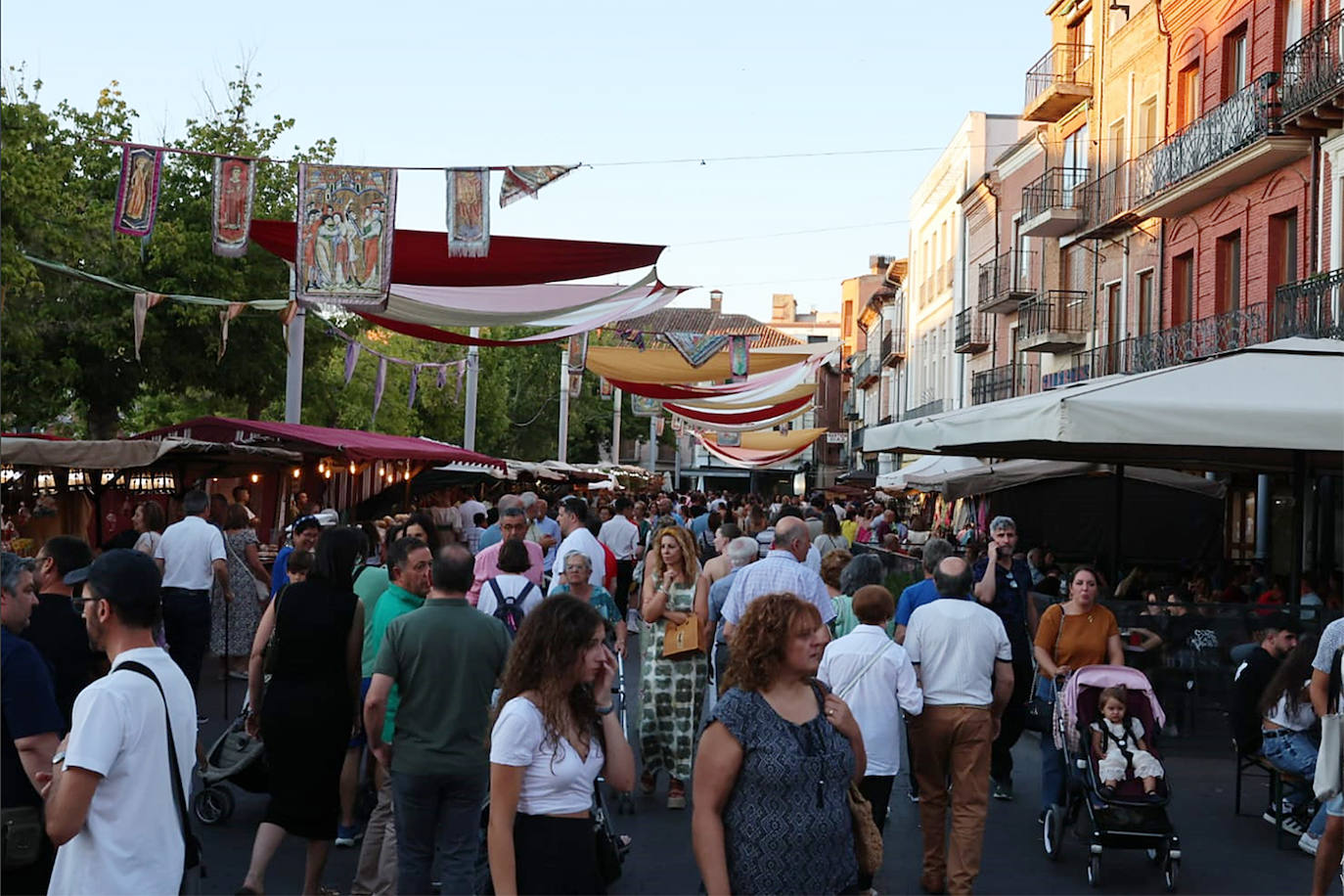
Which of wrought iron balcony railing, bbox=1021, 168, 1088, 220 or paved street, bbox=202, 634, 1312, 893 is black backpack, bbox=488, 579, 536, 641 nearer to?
paved street, bbox=202, 634, 1312, 893

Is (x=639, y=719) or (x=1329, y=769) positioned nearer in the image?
(x=1329, y=769)

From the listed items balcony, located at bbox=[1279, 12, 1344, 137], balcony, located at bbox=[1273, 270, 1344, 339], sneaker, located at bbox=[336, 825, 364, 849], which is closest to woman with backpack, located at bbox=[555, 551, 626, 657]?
sneaker, located at bbox=[336, 825, 364, 849]

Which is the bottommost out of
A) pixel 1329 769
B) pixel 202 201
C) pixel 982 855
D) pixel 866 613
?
pixel 982 855

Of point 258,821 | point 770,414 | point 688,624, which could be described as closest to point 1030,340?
point 770,414

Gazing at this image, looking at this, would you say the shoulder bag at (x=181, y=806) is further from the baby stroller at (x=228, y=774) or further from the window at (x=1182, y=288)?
the window at (x=1182, y=288)

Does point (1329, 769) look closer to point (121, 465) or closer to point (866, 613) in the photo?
point (866, 613)

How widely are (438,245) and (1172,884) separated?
9174 millimetres

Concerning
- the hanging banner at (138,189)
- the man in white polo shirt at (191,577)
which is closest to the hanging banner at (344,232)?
the hanging banner at (138,189)

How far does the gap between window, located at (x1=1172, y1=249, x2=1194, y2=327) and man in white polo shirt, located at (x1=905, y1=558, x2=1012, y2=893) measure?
19275 mm

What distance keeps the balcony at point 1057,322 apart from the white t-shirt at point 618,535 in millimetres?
16255

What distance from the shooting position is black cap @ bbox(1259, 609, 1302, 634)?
10.8m

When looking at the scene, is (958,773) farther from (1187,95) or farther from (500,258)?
(1187,95)

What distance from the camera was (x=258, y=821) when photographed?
329 inches

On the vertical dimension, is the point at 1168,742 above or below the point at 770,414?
below
